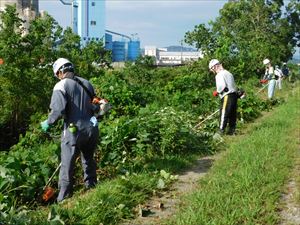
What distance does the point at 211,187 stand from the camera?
241 inches

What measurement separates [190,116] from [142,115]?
253cm

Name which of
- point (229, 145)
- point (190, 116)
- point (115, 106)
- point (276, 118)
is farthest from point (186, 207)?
point (276, 118)

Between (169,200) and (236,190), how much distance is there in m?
0.86

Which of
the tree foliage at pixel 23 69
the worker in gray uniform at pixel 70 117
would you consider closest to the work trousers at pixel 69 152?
the worker in gray uniform at pixel 70 117

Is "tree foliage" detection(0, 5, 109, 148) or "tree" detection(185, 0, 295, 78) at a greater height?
"tree" detection(185, 0, 295, 78)

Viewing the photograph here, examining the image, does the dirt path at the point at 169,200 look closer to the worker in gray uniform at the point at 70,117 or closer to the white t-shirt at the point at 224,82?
the worker in gray uniform at the point at 70,117

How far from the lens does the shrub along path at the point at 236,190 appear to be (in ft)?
16.7

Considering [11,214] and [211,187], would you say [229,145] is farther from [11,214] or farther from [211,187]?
[11,214]

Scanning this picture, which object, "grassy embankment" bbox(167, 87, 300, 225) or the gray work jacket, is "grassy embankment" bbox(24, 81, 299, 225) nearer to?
"grassy embankment" bbox(167, 87, 300, 225)

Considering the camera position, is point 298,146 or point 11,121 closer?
point 298,146

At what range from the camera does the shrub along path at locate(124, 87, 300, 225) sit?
509cm

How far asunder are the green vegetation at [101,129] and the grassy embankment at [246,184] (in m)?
0.65

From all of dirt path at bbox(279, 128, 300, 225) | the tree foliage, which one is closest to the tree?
the tree foliage

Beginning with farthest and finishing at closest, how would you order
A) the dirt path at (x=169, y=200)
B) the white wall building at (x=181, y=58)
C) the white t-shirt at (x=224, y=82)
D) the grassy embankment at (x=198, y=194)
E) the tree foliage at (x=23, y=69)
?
the white wall building at (x=181, y=58) < the tree foliage at (x=23, y=69) < the white t-shirt at (x=224, y=82) < the dirt path at (x=169, y=200) < the grassy embankment at (x=198, y=194)
